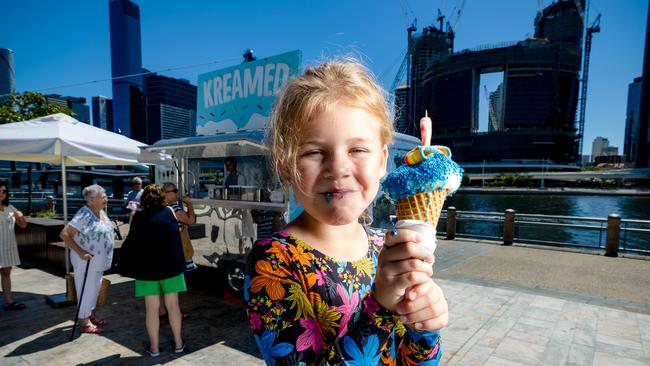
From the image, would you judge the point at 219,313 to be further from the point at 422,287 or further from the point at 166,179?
the point at 422,287

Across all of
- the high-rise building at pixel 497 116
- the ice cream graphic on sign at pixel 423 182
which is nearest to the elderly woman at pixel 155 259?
the ice cream graphic on sign at pixel 423 182

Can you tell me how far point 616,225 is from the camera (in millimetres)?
9180

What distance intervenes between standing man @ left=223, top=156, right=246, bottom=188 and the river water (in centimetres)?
1016

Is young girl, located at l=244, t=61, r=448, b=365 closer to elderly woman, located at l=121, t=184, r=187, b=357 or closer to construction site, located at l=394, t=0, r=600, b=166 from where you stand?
elderly woman, located at l=121, t=184, r=187, b=357

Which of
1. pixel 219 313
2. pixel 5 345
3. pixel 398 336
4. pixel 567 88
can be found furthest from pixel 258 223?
pixel 567 88

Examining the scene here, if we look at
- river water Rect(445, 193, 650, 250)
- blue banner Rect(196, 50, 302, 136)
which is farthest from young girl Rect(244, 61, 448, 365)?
river water Rect(445, 193, 650, 250)

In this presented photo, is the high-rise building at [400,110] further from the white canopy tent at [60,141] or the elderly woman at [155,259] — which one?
the white canopy tent at [60,141]

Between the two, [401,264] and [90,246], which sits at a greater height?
[401,264]

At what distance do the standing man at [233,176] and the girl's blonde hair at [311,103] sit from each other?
16.0 feet

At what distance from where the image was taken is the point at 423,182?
1.05m

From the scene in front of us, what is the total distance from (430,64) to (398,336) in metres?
122

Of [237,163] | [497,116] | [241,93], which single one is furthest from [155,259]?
[497,116]

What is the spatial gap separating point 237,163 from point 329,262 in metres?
5.27

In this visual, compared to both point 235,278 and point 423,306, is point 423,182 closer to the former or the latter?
point 423,306
